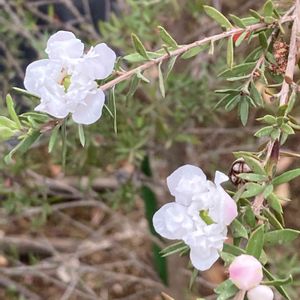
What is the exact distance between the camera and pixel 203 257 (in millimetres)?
514

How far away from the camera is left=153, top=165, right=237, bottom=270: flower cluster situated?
506 millimetres

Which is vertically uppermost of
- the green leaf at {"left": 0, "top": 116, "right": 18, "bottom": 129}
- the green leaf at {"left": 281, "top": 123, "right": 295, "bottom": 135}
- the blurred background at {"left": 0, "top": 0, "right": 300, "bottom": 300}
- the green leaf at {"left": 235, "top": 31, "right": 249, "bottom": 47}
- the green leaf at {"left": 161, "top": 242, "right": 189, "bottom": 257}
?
the green leaf at {"left": 235, "top": 31, "right": 249, "bottom": 47}

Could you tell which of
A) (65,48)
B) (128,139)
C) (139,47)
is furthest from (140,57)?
(128,139)

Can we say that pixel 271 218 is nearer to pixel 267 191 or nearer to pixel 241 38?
pixel 267 191

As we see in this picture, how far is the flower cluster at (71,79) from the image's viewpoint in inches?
21.6

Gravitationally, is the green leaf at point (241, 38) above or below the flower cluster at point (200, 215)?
above

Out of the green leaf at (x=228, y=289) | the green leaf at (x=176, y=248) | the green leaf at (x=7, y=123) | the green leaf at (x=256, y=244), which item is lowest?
the green leaf at (x=176, y=248)

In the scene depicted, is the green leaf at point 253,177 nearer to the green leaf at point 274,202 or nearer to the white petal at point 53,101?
the green leaf at point 274,202

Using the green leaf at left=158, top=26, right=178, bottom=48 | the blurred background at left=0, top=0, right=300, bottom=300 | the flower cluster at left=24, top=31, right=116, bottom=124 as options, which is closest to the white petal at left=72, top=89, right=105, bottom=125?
the flower cluster at left=24, top=31, right=116, bottom=124

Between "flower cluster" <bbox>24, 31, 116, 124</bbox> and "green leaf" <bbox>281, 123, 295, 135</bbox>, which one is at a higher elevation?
"flower cluster" <bbox>24, 31, 116, 124</bbox>

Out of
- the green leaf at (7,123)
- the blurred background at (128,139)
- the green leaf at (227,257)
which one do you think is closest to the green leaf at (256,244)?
the green leaf at (227,257)

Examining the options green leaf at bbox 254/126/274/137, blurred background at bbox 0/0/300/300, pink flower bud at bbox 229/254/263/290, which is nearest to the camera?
pink flower bud at bbox 229/254/263/290

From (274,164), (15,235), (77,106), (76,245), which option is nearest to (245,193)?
(274,164)

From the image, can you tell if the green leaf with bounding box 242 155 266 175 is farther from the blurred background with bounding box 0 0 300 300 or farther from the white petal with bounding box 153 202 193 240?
the blurred background with bounding box 0 0 300 300
